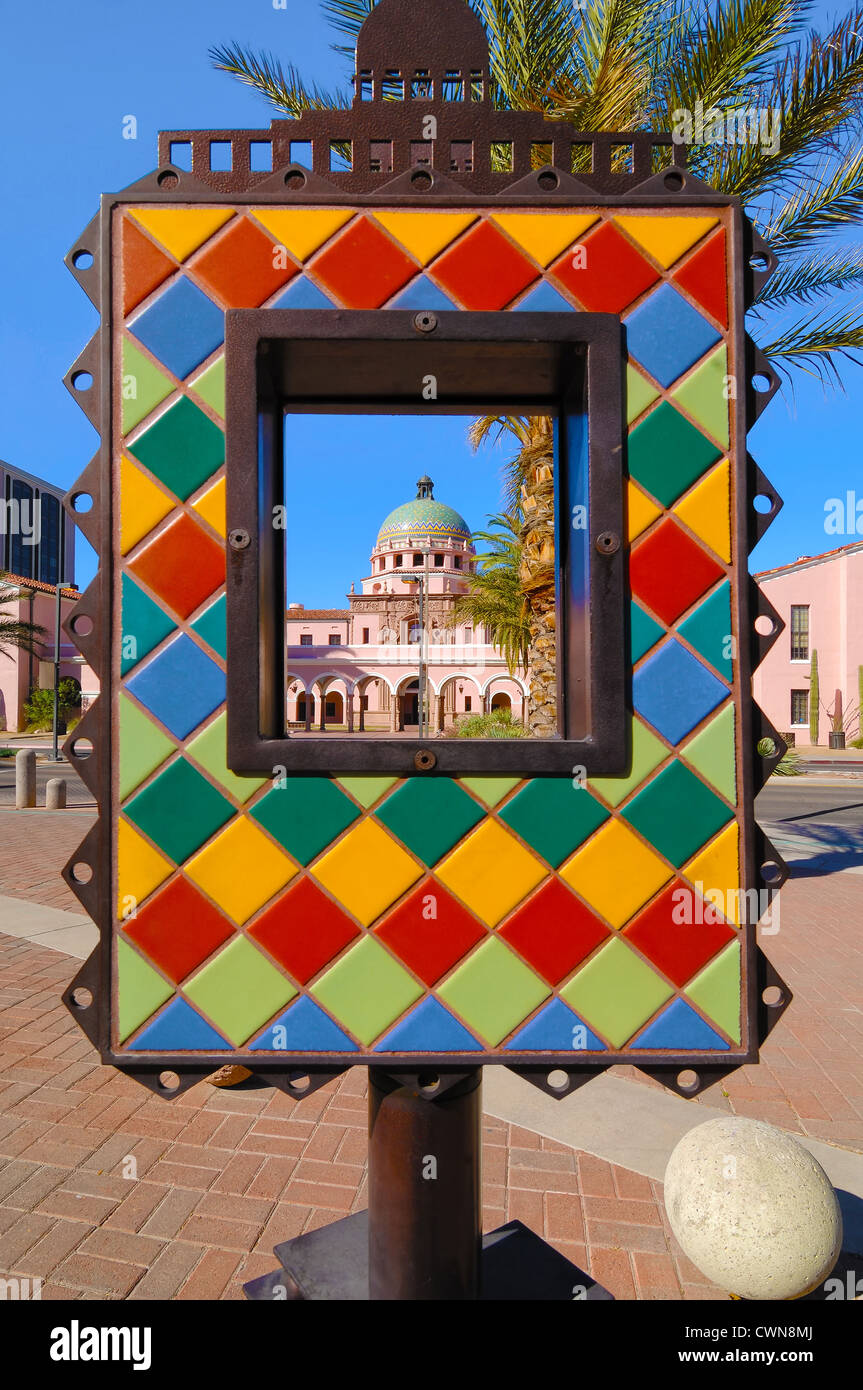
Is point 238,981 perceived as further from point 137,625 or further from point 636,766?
point 636,766

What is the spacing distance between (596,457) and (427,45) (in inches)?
36.6

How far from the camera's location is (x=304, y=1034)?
1.41m

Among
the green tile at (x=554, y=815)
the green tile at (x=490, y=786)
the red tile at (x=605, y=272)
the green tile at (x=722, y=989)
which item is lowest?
the green tile at (x=722, y=989)

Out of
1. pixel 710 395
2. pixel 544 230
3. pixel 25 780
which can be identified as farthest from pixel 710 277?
pixel 25 780

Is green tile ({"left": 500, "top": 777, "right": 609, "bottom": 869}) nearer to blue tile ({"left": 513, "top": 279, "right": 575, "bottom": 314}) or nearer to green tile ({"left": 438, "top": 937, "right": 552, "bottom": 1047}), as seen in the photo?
green tile ({"left": 438, "top": 937, "right": 552, "bottom": 1047})

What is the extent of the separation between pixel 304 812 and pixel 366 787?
0.41 feet

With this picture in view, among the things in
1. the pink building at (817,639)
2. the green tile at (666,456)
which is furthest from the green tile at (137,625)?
the pink building at (817,639)

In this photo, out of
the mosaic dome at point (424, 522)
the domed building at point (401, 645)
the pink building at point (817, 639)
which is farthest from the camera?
the mosaic dome at point (424, 522)

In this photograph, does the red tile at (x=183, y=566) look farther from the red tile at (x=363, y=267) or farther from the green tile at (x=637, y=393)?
the green tile at (x=637, y=393)

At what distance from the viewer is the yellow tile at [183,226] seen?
1.42m

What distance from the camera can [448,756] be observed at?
1.38 m

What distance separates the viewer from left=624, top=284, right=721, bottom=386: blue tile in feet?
4.67

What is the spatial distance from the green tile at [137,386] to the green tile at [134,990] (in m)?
0.98
